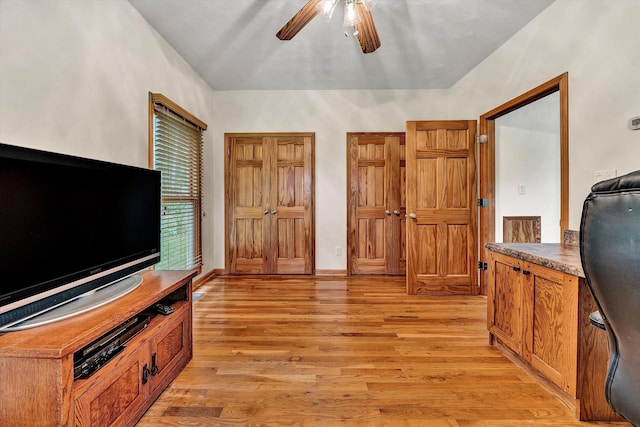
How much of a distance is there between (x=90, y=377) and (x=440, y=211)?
3186mm

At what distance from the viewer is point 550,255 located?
64.6 inches

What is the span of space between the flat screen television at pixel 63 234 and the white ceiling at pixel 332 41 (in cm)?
159

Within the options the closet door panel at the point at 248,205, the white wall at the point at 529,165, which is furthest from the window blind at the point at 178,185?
the white wall at the point at 529,165

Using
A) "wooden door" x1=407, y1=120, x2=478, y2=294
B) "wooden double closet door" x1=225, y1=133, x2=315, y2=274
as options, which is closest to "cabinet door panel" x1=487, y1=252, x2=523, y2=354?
"wooden door" x1=407, y1=120, x2=478, y2=294

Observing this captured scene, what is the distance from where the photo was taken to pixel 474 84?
11.1ft

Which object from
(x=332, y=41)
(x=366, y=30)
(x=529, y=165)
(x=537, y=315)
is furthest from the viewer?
(x=529, y=165)

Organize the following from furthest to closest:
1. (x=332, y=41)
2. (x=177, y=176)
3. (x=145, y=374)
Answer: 1. (x=177, y=176)
2. (x=332, y=41)
3. (x=145, y=374)

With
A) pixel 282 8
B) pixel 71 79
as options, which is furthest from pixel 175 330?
pixel 282 8

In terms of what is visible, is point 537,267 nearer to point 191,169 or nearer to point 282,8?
point 282,8

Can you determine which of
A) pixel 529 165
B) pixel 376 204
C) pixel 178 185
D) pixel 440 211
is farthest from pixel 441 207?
pixel 178 185

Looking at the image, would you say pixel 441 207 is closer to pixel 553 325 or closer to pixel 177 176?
pixel 553 325

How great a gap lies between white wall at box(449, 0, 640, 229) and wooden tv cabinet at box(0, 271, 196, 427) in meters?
2.78

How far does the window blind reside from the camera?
2.76 m

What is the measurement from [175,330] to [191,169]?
2138mm
